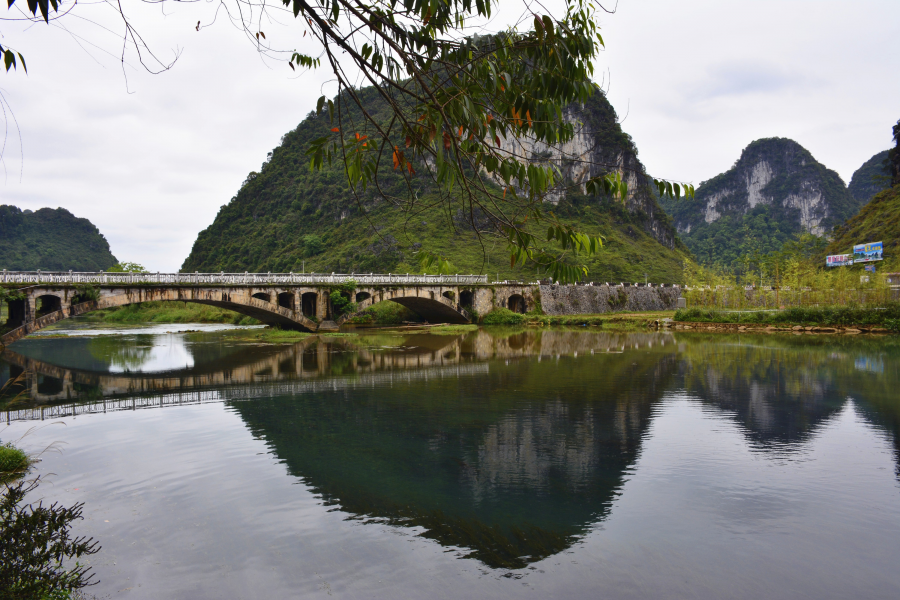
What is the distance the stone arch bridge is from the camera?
35.6 meters

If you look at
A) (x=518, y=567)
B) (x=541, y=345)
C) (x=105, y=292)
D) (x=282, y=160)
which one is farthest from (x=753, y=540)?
(x=282, y=160)

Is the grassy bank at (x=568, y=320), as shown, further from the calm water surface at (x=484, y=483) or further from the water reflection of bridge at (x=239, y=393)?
the water reflection of bridge at (x=239, y=393)

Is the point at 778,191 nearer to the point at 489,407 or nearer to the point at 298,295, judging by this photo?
the point at 298,295

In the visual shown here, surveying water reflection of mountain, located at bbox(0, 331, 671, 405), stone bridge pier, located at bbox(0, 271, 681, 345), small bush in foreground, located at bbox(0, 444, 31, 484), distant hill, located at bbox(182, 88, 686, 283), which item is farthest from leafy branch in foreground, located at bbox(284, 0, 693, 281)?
distant hill, located at bbox(182, 88, 686, 283)

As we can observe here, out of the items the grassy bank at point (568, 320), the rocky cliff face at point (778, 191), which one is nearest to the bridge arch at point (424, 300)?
the grassy bank at point (568, 320)

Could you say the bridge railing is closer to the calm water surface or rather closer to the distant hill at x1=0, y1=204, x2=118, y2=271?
the calm water surface

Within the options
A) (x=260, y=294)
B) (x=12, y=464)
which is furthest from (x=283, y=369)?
(x=260, y=294)

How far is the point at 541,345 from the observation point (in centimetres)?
3756

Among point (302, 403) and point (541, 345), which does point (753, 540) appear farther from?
point (541, 345)

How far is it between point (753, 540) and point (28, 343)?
4692 centimetres

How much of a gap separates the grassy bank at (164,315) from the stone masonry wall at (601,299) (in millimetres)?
36386

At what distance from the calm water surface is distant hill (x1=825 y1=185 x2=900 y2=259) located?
6570 cm

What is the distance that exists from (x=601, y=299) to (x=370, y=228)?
4903 cm

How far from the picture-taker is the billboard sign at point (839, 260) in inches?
2945
